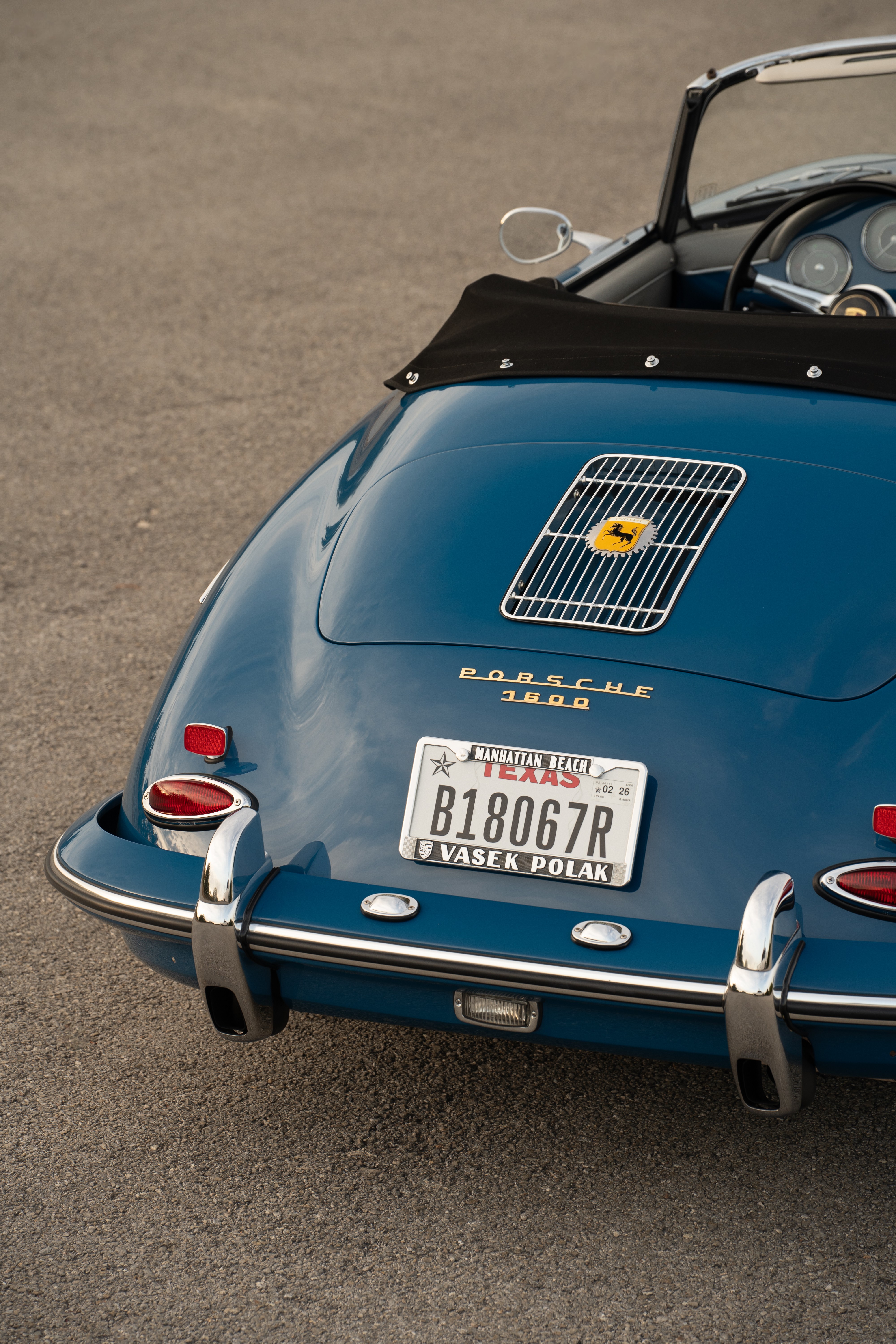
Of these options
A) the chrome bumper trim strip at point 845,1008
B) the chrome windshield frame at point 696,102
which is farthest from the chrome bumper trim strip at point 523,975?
the chrome windshield frame at point 696,102

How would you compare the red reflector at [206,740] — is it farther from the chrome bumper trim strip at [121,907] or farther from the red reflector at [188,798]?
the chrome bumper trim strip at [121,907]

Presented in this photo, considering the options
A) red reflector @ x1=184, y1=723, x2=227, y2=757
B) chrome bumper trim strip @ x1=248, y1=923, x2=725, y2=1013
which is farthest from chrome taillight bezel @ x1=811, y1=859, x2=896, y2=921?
red reflector @ x1=184, y1=723, x2=227, y2=757

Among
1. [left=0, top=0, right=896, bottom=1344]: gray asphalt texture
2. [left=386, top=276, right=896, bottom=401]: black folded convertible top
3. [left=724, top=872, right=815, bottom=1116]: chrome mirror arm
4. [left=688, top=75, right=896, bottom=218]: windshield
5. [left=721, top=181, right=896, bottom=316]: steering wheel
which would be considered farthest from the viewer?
[left=688, top=75, right=896, bottom=218]: windshield

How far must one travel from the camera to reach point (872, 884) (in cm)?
233

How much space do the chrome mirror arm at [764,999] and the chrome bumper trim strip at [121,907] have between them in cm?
94

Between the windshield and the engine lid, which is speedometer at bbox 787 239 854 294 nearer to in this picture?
the windshield

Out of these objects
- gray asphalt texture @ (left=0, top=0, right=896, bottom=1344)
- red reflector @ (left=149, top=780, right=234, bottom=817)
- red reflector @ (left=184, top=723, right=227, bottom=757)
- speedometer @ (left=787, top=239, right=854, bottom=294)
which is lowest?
gray asphalt texture @ (left=0, top=0, right=896, bottom=1344)

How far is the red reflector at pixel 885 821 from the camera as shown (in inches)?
92.7

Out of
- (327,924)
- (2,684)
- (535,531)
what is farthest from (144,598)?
(327,924)

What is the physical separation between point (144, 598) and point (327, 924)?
9.71 ft

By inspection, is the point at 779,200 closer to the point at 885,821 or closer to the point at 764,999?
the point at 885,821

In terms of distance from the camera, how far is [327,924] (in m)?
2.39

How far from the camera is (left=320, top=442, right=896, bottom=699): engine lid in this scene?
2564mm

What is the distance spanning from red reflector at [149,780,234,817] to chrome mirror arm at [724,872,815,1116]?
39.1 inches
